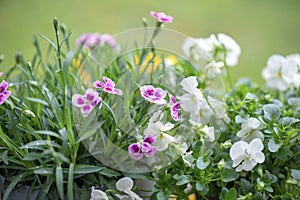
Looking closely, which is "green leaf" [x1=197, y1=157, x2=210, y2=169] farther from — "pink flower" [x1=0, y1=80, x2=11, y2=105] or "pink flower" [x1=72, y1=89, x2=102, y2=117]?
"pink flower" [x1=0, y1=80, x2=11, y2=105]

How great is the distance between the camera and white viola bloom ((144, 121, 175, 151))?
0.79 m

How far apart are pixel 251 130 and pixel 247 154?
6cm

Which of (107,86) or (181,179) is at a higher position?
(107,86)

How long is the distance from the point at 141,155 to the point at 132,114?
87 mm

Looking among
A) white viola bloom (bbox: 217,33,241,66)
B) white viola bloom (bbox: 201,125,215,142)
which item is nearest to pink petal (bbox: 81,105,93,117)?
white viola bloom (bbox: 201,125,215,142)

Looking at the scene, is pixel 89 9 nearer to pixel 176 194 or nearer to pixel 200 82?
pixel 200 82

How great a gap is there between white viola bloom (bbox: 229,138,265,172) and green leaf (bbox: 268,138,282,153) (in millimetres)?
28

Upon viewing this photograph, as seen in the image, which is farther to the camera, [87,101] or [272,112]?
[272,112]

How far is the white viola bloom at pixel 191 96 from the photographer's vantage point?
84cm

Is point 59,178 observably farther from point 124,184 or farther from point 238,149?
point 238,149

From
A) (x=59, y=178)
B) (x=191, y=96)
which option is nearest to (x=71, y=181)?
(x=59, y=178)

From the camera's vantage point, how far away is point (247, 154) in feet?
2.71

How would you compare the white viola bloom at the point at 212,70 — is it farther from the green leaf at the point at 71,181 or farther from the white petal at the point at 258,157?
the green leaf at the point at 71,181

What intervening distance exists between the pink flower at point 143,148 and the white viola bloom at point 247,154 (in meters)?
0.15
